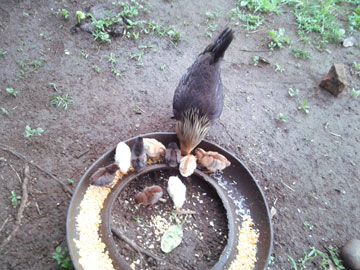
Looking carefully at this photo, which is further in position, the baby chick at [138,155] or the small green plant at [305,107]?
the small green plant at [305,107]

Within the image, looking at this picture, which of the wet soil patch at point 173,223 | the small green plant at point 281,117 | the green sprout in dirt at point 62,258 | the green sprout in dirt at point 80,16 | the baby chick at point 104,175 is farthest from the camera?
the green sprout in dirt at point 80,16

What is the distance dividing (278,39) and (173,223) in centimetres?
379

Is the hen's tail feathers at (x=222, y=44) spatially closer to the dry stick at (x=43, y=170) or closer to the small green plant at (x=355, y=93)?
the dry stick at (x=43, y=170)

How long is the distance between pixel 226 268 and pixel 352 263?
1283mm

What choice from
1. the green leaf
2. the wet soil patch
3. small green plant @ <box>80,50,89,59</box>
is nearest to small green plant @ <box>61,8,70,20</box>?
small green plant @ <box>80,50,89,59</box>

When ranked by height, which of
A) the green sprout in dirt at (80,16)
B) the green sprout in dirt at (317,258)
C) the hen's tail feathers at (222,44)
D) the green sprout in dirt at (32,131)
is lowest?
the green sprout in dirt at (317,258)

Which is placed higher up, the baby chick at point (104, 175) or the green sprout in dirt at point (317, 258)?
the baby chick at point (104, 175)

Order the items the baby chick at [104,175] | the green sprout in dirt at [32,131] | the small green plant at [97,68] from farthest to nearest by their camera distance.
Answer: the small green plant at [97,68]
the green sprout in dirt at [32,131]
the baby chick at [104,175]

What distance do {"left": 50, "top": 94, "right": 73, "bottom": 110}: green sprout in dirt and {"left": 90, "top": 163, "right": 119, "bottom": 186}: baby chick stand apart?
1344 millimetres

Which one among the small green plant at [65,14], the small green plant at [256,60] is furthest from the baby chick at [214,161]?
the small green plant at [65,14]

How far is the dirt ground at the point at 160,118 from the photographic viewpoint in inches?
112

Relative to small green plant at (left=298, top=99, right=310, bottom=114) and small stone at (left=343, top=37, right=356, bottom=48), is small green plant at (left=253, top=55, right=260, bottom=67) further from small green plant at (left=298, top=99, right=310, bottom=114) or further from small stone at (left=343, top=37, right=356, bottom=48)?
small stone at (left=343, top=37, right=356, bottom=48)

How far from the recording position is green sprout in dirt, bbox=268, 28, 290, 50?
4.85 metres

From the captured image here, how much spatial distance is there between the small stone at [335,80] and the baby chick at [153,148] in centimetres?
298
